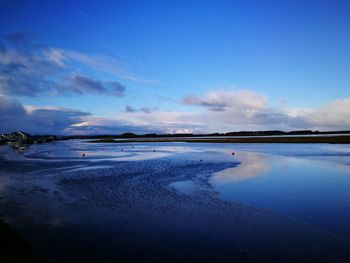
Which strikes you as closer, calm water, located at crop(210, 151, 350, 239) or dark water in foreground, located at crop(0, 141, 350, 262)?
dark water in foreground, located at crop(0, 141, 350, 262)

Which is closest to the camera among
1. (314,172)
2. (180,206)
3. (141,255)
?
(141,255)

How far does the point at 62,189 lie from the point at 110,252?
34.1ft

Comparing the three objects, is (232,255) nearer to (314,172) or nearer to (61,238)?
(61,238)

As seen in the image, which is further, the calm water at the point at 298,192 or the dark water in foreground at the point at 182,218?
Result: the calm water at the point at 298,192

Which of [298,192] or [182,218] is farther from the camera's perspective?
[298,192]

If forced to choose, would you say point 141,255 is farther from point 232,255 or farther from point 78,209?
point 78,209

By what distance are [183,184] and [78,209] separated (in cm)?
796

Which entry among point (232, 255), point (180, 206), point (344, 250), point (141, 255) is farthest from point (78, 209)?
point (344, 250)

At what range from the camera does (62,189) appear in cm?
1728

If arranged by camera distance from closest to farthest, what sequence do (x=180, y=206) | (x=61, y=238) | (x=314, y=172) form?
1. (x=61, y=238)
2. (x=180, y=206)
3. (x=314, y=172)

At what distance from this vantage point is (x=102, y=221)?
1114 cm

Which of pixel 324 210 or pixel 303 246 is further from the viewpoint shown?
pixel 324 210

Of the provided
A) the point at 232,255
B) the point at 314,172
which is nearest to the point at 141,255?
the point at 232,255

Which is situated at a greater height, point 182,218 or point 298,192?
point 298,192
